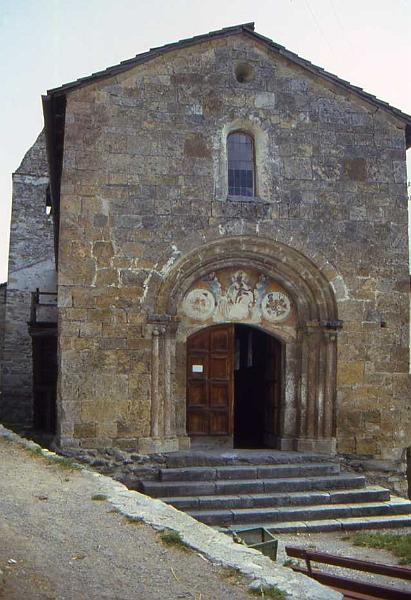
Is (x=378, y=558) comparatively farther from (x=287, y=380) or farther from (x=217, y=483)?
(x=287, y=380)

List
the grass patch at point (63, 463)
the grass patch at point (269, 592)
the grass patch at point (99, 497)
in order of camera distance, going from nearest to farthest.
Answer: the grass patch at point (269, 592) → the grass patch at point (99, 497) → the grass patch at point (63, 463)

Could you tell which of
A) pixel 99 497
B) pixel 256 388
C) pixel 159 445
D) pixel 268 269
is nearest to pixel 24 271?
pixel 256 388

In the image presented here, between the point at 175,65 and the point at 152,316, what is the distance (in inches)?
174

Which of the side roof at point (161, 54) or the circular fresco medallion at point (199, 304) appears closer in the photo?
the side roof at point (161, 54)

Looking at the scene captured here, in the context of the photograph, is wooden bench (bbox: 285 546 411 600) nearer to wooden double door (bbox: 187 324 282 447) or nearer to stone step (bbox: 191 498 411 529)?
stone step (bbox: 191 498 411 529)

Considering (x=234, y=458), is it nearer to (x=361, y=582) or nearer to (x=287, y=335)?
(x=287, y=335)

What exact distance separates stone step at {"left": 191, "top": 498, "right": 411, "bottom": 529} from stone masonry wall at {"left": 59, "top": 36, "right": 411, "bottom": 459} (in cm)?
128

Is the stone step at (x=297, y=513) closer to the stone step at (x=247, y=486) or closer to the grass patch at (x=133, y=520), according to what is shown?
the stone step at (x=247, y=486)

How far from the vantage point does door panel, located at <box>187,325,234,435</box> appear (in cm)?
1178

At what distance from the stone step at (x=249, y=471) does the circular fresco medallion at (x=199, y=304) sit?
8.61 feet

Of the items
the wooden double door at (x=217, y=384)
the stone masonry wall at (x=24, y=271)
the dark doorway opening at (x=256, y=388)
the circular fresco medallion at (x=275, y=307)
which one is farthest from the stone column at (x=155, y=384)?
the stone masonry wall at (x=24, y=271)

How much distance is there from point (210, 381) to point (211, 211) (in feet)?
9.98

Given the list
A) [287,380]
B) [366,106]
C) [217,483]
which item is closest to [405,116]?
[366,106]

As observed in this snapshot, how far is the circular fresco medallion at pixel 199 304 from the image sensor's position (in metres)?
11.5
